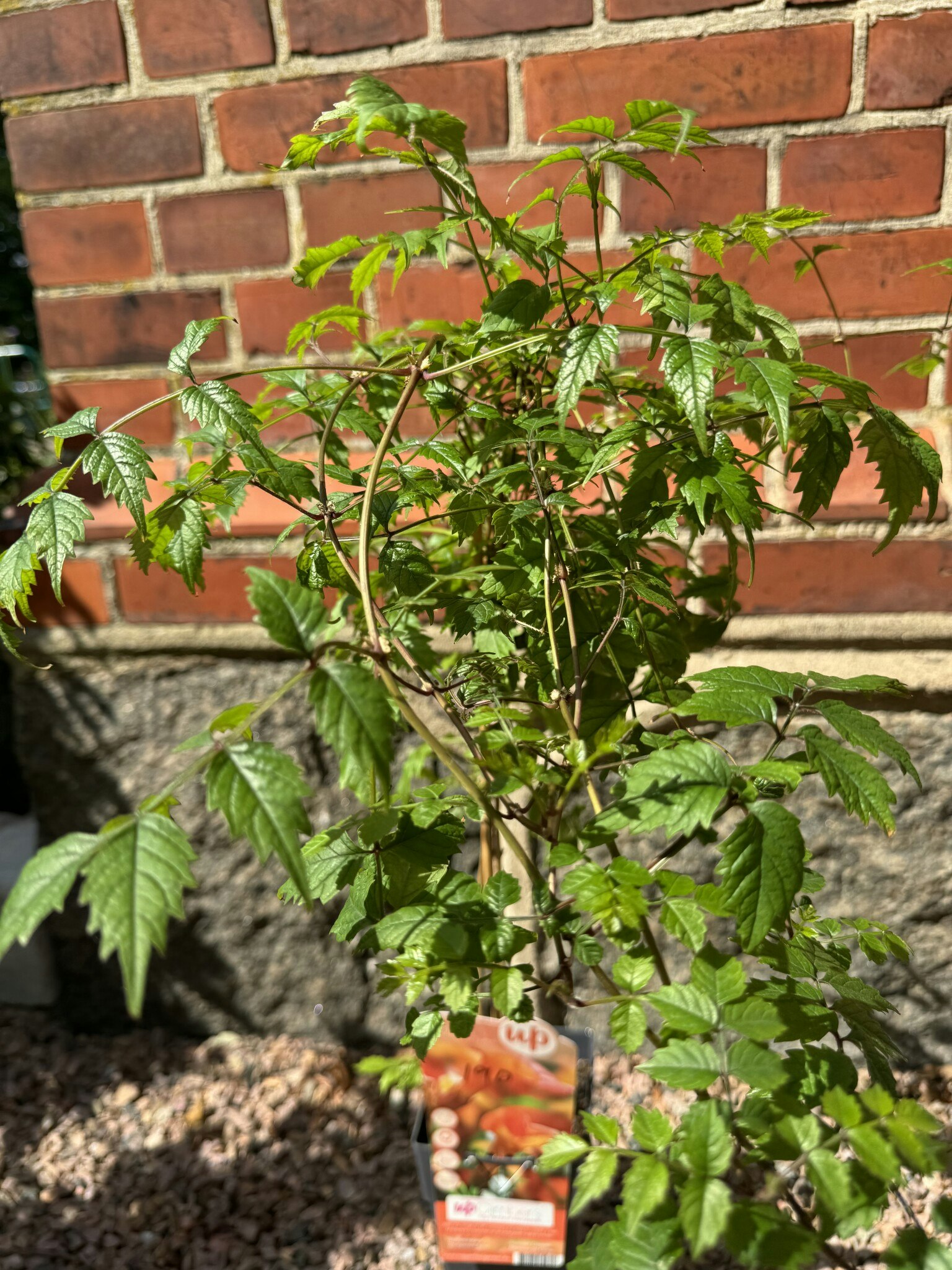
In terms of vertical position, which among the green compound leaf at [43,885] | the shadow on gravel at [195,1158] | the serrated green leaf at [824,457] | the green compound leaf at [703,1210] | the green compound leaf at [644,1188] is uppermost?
the serrated green leaf at [824,457]

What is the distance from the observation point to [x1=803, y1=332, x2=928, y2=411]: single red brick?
1.03 metres

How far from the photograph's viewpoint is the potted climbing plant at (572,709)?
496mm

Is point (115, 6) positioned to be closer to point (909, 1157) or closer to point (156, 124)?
point (156, 124)

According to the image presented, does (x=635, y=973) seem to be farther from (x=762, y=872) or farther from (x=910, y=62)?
(x=910, y=62)

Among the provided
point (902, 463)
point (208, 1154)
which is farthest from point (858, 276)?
point (208, 1154)

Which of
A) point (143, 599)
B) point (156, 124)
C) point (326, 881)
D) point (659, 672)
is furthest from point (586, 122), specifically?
point (143, 599)

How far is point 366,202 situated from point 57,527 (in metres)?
0.63

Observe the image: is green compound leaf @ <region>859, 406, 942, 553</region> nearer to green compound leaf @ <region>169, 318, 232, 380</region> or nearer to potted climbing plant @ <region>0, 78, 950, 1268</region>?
potted climbing plant @ <region>0, 78, 950, 1268</region>

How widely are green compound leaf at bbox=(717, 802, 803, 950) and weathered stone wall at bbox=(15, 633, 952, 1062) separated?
61 cm

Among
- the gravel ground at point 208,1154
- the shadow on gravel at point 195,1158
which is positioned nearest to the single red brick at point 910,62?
the gravel ground at point 208,1154

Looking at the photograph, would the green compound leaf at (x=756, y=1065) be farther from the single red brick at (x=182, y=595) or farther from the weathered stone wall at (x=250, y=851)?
the single red brick at (x=182, y=595)

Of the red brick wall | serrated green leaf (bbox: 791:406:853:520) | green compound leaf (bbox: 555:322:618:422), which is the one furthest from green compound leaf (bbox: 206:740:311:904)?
the red brick wall

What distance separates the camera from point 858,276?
39.9 inches

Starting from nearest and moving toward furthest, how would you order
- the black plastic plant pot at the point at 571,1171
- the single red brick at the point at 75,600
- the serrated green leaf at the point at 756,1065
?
1. the serrated green leaf at the point at 756,1065
2. the black plastic plant pot at the point at 571,1171
3. the single red brick at the point at 75,600
